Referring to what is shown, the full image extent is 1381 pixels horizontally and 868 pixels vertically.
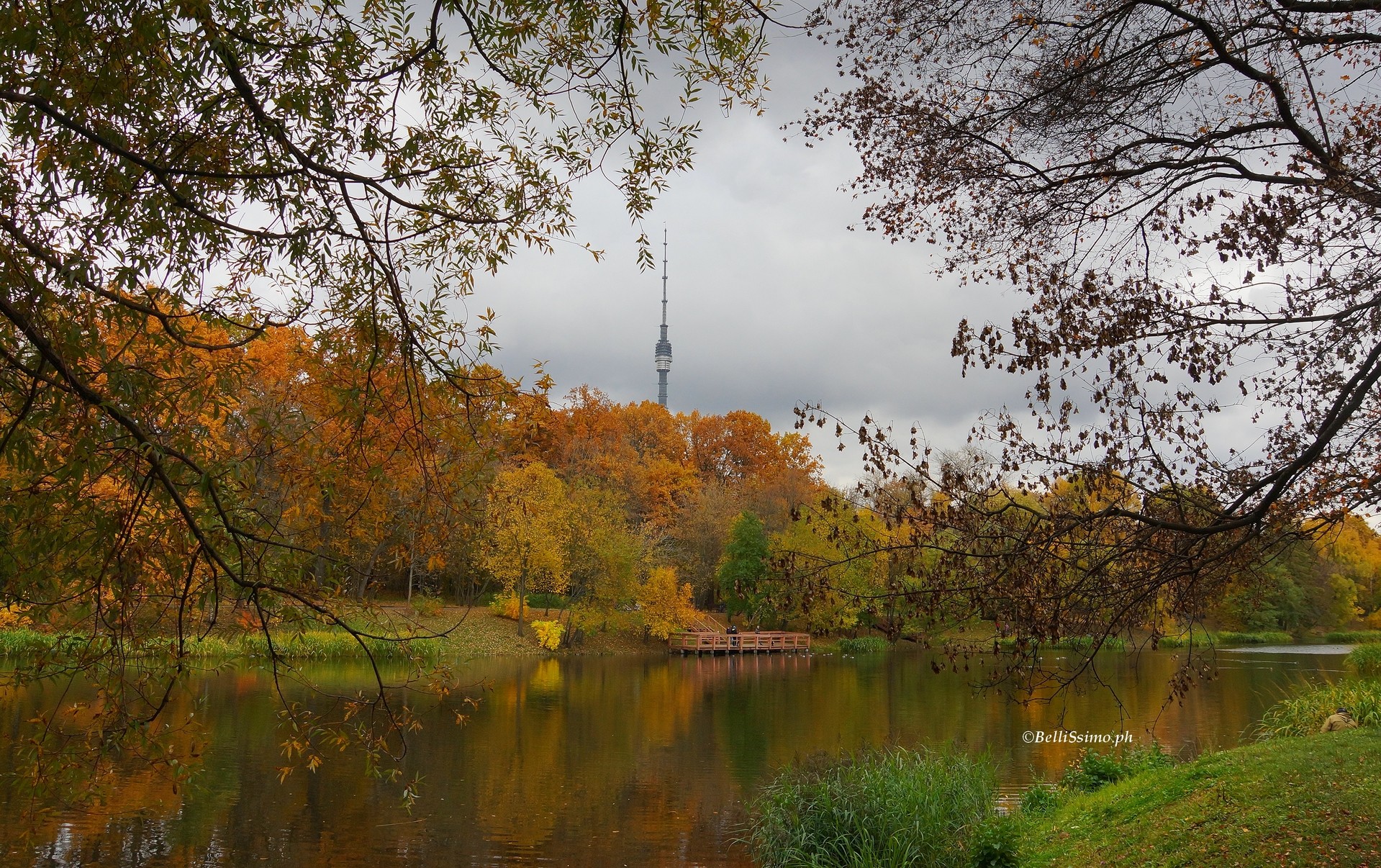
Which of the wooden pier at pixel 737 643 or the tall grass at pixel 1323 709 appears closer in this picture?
the tall grass at pixel 1323 709

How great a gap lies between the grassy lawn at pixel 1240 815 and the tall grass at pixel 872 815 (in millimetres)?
720

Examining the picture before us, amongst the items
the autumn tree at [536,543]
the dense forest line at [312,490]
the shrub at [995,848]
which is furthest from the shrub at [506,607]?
the dense forest line at [312,490]

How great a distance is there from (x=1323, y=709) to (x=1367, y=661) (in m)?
10.1

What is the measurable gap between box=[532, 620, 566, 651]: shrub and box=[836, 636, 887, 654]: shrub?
13.0 m

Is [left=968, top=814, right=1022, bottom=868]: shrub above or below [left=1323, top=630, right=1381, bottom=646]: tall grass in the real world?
below

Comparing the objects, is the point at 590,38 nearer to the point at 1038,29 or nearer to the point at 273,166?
the point at 273,166

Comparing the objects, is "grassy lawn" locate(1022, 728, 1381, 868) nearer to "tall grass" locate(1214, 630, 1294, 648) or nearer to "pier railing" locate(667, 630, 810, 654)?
"pier railing" locate(667, 630, 810, 654)

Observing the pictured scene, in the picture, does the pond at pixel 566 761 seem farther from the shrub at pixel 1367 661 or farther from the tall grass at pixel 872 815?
the shrub at pixel 1367 661

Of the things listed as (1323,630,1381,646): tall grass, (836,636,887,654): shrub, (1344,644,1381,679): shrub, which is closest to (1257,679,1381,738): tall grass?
(1344,644,1381,679): shrub

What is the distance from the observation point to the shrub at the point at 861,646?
40.8m

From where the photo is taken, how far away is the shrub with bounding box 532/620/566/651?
34.7 metres

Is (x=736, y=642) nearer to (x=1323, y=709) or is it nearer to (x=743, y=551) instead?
(x=743, y=551)

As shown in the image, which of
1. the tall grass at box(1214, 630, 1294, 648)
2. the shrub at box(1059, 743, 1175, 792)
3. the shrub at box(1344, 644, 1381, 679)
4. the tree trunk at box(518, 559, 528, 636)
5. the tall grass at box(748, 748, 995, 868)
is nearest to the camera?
the tall grass at box(748, 748, 995, 868)

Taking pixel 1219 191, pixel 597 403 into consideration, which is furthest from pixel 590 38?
pixel 597 403
